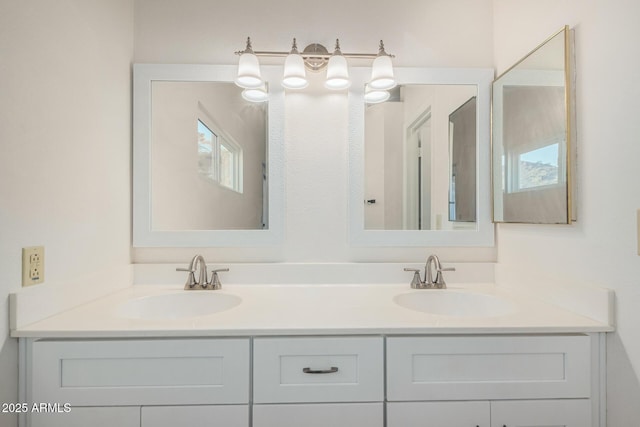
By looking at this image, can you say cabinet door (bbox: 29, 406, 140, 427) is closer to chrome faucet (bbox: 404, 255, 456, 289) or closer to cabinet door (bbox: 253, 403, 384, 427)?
cabinet door (bbox: 253, 403, 384, 427)

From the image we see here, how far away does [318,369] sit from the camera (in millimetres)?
937

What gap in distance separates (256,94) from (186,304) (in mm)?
966

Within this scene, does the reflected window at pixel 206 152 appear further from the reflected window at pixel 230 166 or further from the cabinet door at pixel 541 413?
the cabinet door at pixel 541 413

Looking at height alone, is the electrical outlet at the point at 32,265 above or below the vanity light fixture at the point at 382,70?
below

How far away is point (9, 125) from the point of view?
862mm

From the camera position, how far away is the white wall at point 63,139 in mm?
874

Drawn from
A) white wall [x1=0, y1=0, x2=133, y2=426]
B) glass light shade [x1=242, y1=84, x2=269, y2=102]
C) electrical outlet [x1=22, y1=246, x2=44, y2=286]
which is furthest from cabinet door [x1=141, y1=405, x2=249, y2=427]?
glass light shade [x1=242, y1=84, x2=269, y2=102]

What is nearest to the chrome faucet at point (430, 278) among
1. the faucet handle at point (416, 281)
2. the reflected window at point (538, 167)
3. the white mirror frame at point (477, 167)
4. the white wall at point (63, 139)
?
the faucet handle at point (416, 281)

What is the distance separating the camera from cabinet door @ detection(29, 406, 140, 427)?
0.91 meters

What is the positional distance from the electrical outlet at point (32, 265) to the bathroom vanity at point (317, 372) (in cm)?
4

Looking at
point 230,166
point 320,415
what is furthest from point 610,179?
point 230,166

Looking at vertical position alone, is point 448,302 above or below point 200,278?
below

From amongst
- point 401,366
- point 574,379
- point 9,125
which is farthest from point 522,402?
point 9,125

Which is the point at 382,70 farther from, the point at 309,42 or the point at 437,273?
the point at 437,273
